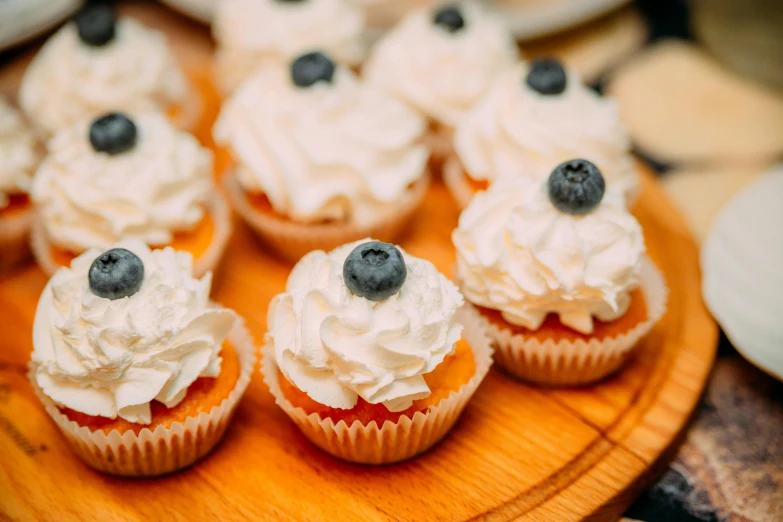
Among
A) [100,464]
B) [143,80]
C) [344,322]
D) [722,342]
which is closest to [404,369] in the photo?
[344,322]

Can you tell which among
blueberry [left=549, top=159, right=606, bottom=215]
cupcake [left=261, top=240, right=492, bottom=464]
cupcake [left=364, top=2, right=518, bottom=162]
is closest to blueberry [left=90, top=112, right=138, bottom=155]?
cupcake [left=261, top=240, right=492, bottom=464]

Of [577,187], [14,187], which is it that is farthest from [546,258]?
[14,187]

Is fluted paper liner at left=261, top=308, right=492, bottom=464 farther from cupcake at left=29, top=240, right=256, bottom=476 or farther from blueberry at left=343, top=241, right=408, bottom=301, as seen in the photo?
blueberry at left=343, top=241, right=408, bottom=301

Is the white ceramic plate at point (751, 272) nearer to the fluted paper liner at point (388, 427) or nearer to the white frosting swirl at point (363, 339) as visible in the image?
the fluted paper liner at point (388, 427)

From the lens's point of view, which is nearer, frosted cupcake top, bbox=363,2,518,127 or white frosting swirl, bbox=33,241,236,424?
white frosting swirl, bbox=33,241,236,424

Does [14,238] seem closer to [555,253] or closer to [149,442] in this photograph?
[149,442]

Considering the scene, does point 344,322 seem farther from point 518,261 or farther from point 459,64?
point 459,64
